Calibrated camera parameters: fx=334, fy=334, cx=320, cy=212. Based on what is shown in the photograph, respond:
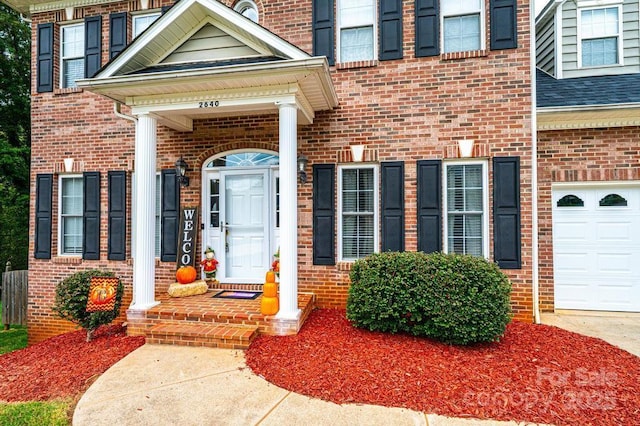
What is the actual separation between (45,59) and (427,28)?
7479 millimetres

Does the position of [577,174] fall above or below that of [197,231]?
above

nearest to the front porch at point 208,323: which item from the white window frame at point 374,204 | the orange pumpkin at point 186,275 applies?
the orange pumpkin at point 186,275

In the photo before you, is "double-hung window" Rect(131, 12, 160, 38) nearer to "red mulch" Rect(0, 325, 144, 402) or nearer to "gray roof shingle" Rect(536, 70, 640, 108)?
"red mulch" Rect(0, 325, 144, 402)

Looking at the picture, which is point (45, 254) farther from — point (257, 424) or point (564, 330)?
point (564, 330)

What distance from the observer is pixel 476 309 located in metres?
4.03

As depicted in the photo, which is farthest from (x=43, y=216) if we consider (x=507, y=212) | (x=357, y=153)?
(x=507, y=212)

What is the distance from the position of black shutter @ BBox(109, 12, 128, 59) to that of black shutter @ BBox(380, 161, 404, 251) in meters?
5.75

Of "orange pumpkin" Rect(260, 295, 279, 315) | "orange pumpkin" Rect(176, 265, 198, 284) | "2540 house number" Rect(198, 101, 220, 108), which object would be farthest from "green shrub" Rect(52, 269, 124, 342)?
"2540 house number" Rect(198, 101, 220, 108)

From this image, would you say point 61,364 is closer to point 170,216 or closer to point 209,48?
point 170,216

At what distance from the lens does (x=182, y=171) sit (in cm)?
593

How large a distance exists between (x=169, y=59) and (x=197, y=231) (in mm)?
2867

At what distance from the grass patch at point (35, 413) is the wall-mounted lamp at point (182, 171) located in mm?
3655

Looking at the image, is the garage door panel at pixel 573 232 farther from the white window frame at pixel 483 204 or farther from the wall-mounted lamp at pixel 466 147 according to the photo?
the wall-mounted lamp at pixel 466 147

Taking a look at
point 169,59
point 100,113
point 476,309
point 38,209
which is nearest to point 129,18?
point 100,113
